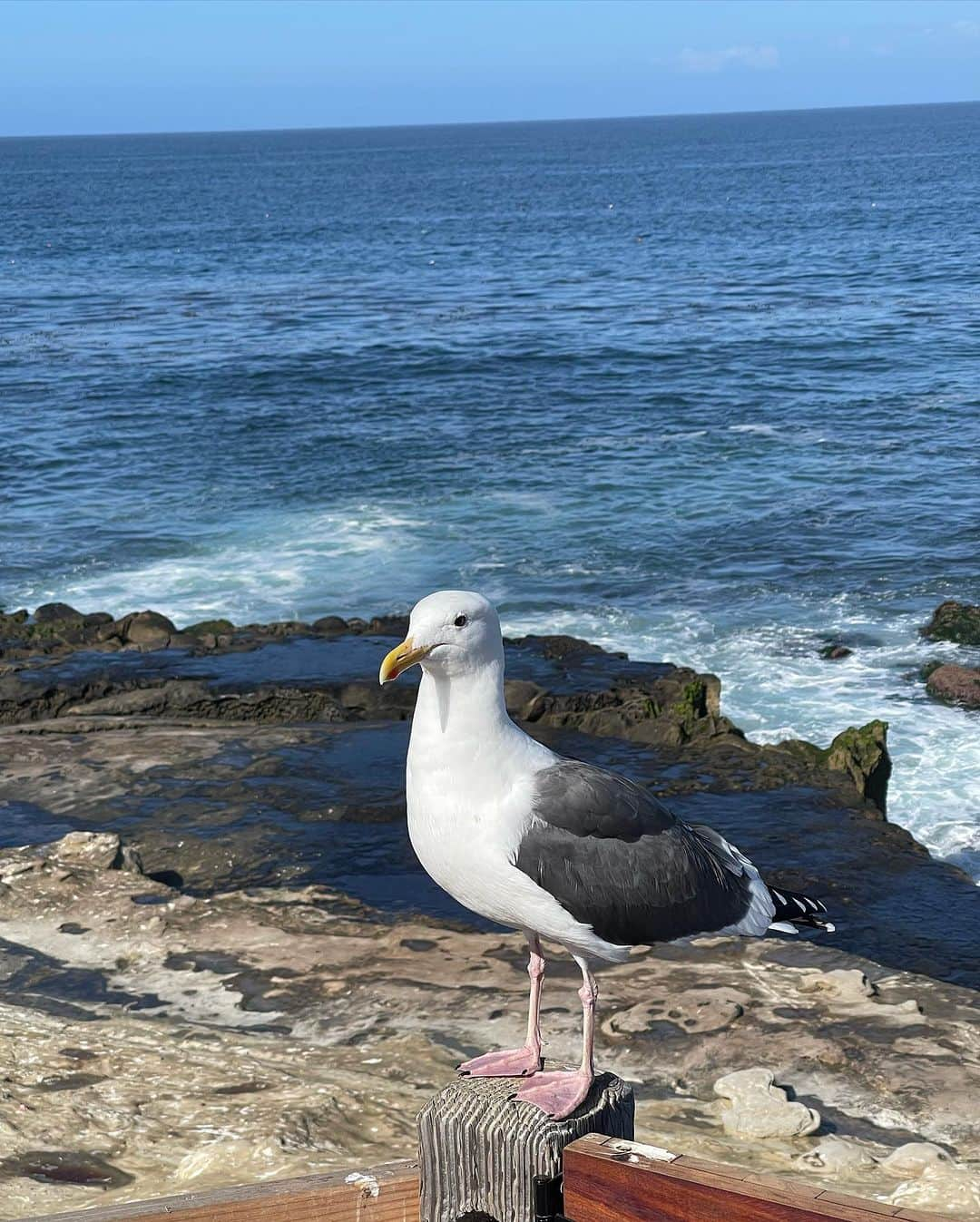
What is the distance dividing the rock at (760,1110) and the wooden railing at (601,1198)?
144 inches

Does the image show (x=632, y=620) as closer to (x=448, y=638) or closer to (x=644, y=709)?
(x=644, y=709)

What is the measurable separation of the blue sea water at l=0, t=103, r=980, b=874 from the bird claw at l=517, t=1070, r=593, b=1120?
11501mm

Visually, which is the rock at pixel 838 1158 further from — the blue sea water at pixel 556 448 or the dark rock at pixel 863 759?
the blue sea water at pixel 556 448

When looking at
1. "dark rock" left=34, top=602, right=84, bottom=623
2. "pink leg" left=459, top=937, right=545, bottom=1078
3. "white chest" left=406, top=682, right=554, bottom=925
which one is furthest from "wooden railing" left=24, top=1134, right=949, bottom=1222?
"dark rock" left=34, top=602, right=84, bottom=623

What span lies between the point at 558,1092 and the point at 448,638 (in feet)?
4.74

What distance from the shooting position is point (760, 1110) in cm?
668

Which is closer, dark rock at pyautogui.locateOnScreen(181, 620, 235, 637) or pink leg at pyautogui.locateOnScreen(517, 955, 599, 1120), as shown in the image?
pink leg at pyautogui.locateOnScreen(517, 955, 599, 1120)

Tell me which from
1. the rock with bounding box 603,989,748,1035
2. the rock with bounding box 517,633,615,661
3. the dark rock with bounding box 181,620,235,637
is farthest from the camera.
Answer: the dark rock with bounding box 181,620,235,637

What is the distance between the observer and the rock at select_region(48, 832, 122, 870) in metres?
10.2

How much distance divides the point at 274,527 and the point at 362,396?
487 inches

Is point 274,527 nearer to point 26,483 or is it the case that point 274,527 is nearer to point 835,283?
point 26,483

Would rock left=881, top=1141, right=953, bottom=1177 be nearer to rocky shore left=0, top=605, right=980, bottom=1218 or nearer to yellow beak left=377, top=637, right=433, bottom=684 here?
rocky shore left=0, top=605, right=980, bottom=1218

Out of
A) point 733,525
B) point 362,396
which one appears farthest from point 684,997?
point 362,396

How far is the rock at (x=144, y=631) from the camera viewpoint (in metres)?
18.7
